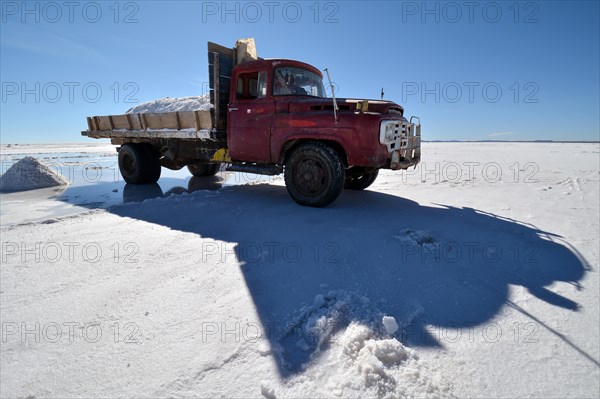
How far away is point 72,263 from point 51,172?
6857 mm

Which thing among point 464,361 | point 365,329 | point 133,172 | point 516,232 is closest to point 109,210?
point 133,172

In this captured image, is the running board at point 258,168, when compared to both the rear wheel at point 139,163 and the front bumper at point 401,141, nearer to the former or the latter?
the front bumper at point 401,141

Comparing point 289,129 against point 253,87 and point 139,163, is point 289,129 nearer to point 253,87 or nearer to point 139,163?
point 253,87

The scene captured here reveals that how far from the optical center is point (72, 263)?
9.38 ft

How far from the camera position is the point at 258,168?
5.48 m

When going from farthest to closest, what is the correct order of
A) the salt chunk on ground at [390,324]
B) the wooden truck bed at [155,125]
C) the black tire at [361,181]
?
1. the black tire at [361,181]
2. the wooden truck bed at [155,125]
3. the salt chunk on ground at [390,324]

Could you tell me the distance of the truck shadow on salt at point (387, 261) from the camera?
2066mm

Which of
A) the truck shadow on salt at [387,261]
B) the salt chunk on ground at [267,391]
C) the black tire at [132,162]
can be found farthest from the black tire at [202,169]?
the salt chunk on ground at [267,391]

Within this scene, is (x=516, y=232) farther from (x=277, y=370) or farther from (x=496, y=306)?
(x=277, y=370)

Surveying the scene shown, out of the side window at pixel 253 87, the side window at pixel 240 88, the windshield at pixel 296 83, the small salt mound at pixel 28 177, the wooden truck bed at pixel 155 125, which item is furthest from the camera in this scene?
the small salt mound at pixel 28 177

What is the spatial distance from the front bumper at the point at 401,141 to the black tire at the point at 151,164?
5.96m

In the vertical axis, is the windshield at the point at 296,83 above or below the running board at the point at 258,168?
above

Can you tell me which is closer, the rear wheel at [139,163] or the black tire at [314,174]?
the black tire at [314,174]

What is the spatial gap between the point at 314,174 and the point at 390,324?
9.99ft
